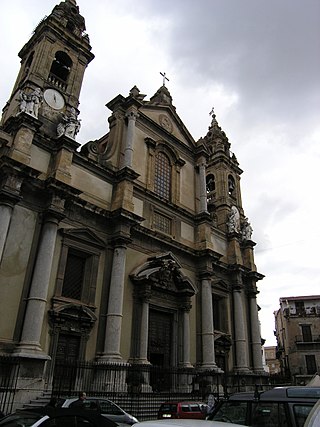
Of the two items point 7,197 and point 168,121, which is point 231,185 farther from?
point 7,197

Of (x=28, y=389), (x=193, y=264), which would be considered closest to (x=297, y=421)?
(x=28, y=389)

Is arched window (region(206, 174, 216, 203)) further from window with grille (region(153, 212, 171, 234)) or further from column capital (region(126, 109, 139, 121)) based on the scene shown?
column capital (region(126, 109, 139, 121))

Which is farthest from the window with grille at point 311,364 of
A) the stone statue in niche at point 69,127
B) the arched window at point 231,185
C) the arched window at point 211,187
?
the stone statue in niche at point 69,127

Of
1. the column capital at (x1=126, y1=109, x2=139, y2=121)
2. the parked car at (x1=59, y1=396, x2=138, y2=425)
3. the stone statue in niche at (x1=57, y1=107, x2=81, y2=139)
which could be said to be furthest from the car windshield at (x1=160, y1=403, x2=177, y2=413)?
the column capital at (x1=126, y1=109, x2=139, y2=121)

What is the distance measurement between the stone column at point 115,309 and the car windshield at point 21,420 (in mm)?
9256

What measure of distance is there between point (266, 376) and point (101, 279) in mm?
13178

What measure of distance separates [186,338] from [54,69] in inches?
668

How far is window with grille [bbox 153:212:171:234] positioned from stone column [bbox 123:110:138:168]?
3.40 metres

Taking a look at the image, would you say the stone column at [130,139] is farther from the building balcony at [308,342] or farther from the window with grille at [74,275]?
the building balcony at [308,342]

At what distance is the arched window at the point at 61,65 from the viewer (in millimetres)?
21125

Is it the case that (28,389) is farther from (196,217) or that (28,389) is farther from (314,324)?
(314,324)

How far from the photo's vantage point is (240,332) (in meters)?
22.8

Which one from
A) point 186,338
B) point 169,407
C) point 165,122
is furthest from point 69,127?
point 169,407

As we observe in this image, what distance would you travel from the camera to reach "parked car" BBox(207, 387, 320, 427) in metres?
4.66
